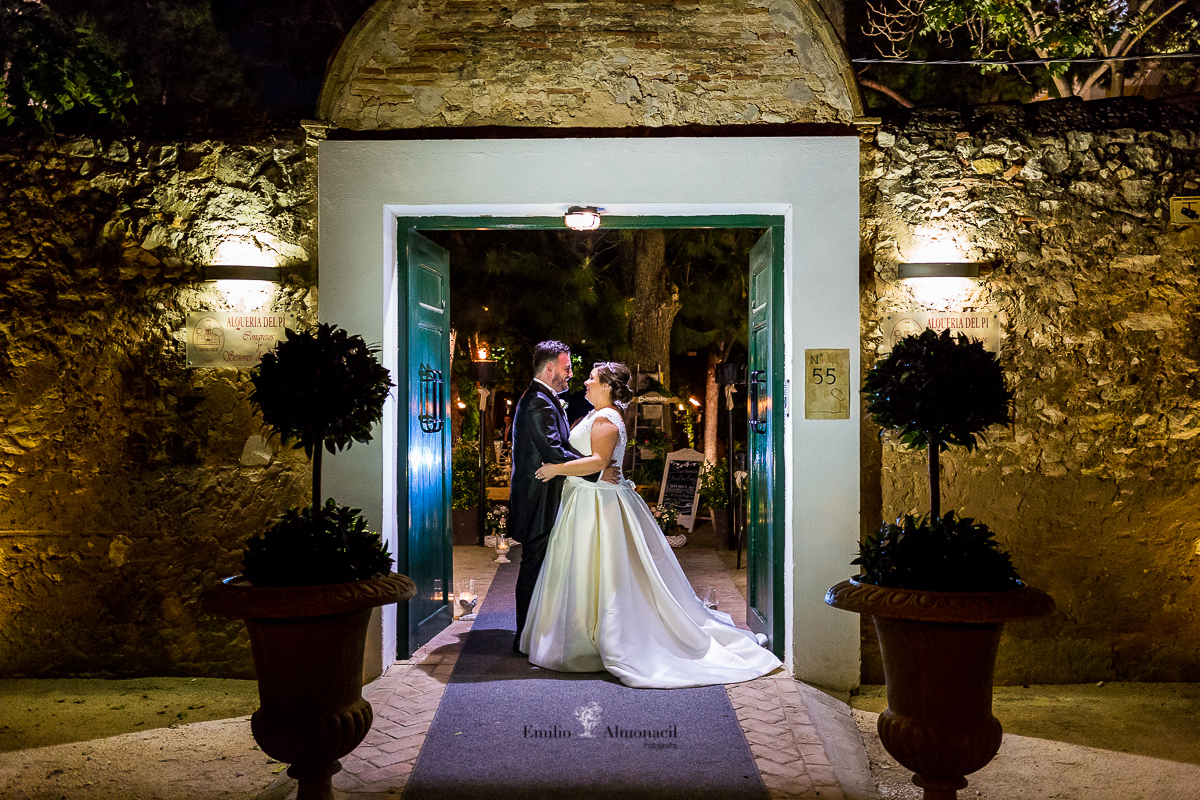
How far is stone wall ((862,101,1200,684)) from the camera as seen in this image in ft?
16.8

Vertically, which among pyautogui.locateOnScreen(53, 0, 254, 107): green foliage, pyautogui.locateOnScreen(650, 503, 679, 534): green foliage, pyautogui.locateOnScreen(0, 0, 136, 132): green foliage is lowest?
pyautogui.locateOnScreen(650, 503, 679, 534): green foliage

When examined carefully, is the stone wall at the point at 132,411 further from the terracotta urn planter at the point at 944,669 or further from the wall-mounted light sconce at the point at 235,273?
the terracotta urn planter at the point at 944,669

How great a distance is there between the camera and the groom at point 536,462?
5.64 m

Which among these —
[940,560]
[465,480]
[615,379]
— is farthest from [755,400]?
[465,480]

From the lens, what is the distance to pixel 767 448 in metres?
5.49

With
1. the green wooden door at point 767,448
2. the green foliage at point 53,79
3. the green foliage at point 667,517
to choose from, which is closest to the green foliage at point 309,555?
the green wooden door at point 767,448

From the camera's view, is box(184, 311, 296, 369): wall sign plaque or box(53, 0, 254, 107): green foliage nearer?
box(184, 311, 296, 369): wall sign plaque

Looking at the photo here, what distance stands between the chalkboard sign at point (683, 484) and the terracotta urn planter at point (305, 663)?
28.1 ft

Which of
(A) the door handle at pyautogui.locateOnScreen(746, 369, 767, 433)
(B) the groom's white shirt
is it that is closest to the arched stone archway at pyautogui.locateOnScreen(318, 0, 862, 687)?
(A) the door handle at pyautogui.locateOnScreen(746, 369, 767, 433)

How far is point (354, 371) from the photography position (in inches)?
141

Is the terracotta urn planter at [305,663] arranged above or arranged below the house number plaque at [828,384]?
below

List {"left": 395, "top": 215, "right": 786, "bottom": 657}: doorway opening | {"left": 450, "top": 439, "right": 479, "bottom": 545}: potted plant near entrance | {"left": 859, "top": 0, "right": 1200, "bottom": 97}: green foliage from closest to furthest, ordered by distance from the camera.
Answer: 1. {"left": 395, "top": 215, "right": 786, "bottom": 657}: doorway opening
2. {"left": 859, "top": 0, "right": 1200, "bottom": 97}: green foliage
3. {"left": 450, "top": 439, "right": 479, "bottom": 545}: potted plant near entrance

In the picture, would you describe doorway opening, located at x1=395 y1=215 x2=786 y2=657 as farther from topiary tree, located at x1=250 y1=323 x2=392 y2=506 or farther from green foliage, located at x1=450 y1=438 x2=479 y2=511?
topiary tree, located at x1=250 y1=323 x2=392 y2=506

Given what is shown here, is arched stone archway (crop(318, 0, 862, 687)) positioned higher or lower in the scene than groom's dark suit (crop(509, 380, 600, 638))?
higher
